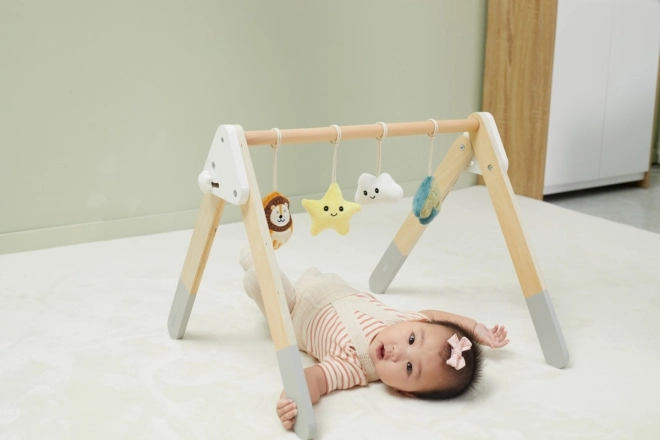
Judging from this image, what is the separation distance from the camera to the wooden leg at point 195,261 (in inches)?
54.2

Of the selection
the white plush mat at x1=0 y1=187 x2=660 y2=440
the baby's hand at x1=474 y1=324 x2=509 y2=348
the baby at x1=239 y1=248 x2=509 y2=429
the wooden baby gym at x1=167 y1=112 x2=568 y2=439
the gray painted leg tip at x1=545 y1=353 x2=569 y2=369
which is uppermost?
the wooden baby gym at x1=167 y1=112 x2=568 y2=439

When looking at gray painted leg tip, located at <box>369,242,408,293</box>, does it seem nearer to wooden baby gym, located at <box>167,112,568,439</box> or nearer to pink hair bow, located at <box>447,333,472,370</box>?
wooden baby gym, located at <box>167,112,568,439</box>

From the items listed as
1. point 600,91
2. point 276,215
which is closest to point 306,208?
point 276,215

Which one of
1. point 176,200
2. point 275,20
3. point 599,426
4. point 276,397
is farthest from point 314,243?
point 599,426

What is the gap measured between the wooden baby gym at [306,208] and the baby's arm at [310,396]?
0.01 m

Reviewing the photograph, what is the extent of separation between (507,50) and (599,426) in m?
2.15

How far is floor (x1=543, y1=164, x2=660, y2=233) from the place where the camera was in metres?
2.82

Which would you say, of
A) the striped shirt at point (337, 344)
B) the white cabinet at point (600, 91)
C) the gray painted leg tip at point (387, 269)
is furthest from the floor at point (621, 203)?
the striped shirt at point (337, 344)

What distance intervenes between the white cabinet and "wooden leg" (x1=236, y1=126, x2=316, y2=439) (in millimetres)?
2079

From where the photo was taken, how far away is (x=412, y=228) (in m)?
1.75

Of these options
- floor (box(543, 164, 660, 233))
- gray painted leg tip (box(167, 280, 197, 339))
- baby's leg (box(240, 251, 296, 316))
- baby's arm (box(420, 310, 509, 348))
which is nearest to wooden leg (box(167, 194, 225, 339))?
gray painted leg tip (box(167, 280, 197, 339))

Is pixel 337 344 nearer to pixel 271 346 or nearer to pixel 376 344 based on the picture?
pixel 376 344

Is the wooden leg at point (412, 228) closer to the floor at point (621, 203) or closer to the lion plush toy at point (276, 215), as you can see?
the lion plush toy at point (276, 215)

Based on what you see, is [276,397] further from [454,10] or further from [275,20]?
[454,10]
